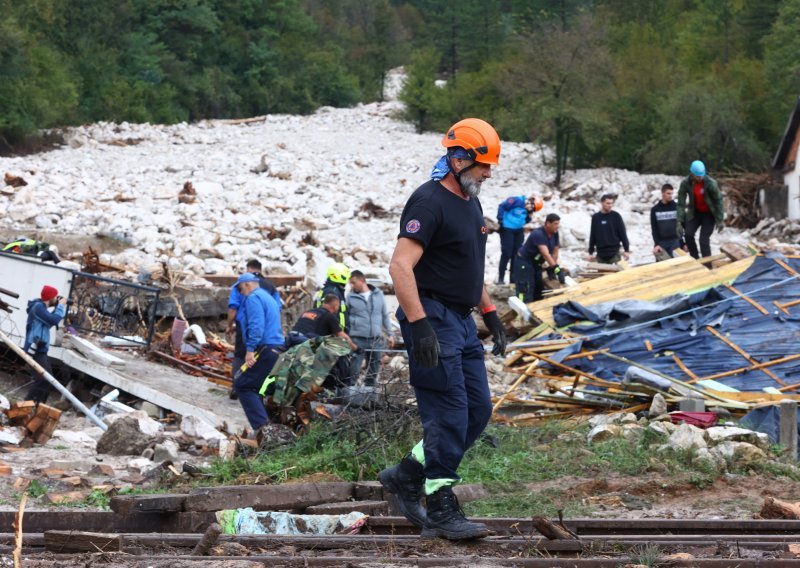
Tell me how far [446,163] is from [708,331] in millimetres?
7425

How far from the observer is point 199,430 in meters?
11.1

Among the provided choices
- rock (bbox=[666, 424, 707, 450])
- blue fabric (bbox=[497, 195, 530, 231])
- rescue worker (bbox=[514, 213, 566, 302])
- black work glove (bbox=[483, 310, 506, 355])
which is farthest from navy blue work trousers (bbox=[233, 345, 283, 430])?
blue fabric (bbox=[497, 195, 530, 231])

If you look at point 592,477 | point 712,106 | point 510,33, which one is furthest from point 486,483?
point 510,33

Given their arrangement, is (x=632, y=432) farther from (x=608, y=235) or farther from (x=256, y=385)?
(x=608, y=235)

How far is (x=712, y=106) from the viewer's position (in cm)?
3800

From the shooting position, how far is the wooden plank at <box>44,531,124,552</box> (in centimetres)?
530

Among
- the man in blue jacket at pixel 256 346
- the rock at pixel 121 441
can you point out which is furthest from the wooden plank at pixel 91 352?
the rock at pixel 121 441

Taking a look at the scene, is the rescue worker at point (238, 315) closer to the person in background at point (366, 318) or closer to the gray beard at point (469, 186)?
the person in background at point (366, 318)

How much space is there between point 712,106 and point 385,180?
34.5 feet

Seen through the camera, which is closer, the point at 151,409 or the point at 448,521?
the point at 448,521

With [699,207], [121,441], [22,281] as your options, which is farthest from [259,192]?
[121,441]

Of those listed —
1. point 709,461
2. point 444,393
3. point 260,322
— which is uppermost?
point 444,393

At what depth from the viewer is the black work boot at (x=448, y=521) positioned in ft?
17.7

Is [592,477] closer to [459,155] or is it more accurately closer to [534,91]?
[459,155]
